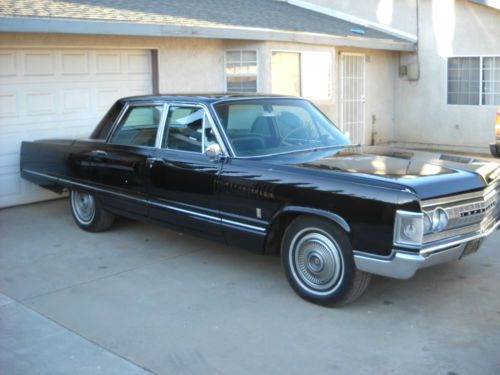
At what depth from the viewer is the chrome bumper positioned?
4750 millimetres

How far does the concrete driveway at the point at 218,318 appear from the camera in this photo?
14.6ft

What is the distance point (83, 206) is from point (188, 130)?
7.28 ft

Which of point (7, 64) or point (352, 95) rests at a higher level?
point (7, 64)

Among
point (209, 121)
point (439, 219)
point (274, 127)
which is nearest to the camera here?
point (439, 219)

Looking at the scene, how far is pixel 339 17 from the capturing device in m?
16.3

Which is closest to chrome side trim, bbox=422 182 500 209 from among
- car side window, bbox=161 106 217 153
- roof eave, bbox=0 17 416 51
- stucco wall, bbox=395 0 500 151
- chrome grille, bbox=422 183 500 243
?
chrome grille, bbox=422 183 500 243

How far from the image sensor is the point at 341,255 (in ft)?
16.9

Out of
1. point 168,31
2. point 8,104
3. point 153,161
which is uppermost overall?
point 168,31

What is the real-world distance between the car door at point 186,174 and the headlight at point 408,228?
1.83 meters

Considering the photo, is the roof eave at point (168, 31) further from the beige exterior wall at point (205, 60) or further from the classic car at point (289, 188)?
the classic car at point (289, 188)

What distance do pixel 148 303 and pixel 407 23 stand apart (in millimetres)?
12043

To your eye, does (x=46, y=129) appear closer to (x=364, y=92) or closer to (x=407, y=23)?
(x=364, y=92)

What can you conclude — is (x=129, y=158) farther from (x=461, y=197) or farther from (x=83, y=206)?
(x=461, y=197)

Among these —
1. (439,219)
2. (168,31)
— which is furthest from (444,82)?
(439,219)
